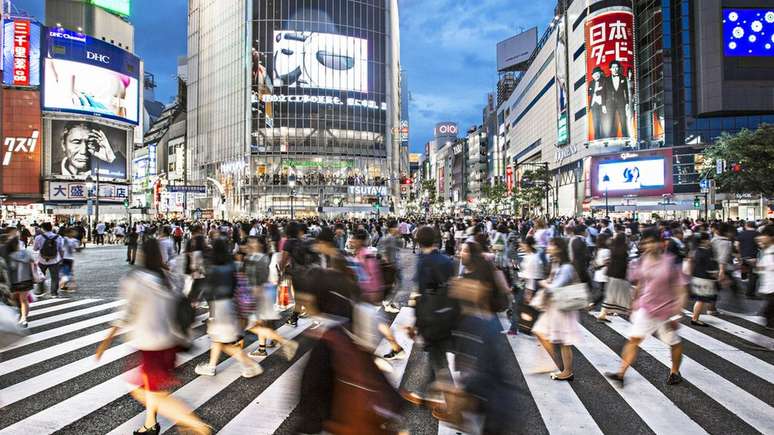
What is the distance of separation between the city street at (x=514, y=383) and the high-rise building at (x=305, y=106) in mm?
61332

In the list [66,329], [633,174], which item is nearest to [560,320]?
[66,329]

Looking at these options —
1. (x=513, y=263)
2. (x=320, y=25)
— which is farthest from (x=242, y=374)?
(x=320, y=25)

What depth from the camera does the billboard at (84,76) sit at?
6262cm

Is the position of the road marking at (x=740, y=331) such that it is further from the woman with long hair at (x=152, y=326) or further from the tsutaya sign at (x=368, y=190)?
the tsutaya sign at (x=368, y=190)

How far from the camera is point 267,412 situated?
5137 millimetres

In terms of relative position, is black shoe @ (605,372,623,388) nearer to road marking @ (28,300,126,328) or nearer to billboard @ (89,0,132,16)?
road marking @ (28,300,126,328)

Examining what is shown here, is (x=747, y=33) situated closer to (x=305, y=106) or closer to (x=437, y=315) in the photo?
(x=305, y=106)

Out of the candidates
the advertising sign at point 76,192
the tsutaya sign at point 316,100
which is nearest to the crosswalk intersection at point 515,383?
the advertising sign at point 76,192

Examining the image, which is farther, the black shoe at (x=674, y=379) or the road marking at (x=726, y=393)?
the black shoe at (x=674, y=379)

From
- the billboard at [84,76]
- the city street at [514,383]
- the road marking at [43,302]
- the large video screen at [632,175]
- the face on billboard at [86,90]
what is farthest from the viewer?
the billboard at [84,76]

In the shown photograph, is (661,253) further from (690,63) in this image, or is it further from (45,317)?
(690,63)

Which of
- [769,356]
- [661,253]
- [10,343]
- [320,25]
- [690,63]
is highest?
[320,25]

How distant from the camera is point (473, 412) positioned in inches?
127

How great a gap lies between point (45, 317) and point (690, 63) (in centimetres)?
6307
